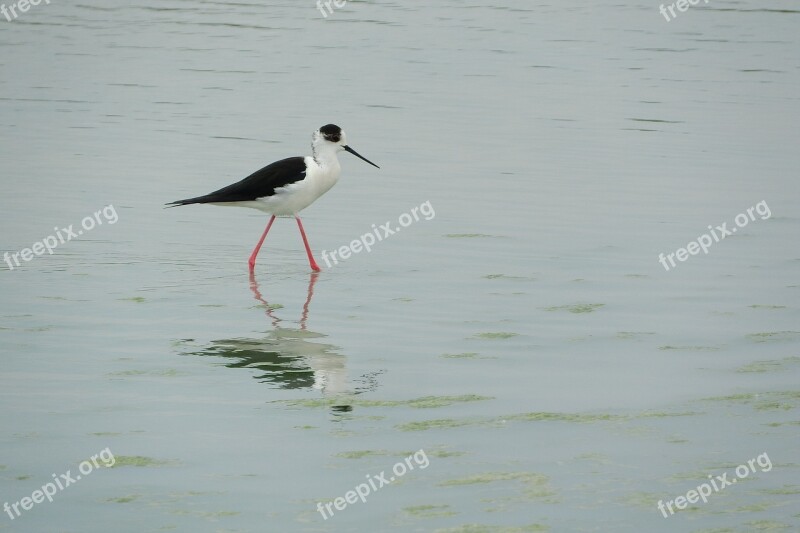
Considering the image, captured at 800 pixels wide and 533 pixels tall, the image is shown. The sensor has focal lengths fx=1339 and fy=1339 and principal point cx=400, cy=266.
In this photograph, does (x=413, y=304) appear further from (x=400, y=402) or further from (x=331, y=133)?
(x=331, y=133)

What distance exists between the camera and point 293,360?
795 cm

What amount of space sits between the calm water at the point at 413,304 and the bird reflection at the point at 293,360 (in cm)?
3

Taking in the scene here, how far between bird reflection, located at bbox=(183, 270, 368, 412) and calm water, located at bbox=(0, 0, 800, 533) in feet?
0.09

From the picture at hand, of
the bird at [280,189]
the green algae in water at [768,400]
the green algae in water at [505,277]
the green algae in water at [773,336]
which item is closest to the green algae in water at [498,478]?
the green algae in water at [768,400]

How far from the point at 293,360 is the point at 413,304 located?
62.0 inches

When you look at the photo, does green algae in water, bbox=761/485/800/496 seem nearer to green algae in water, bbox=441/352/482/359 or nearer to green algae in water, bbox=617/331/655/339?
green algae in water, bbox=441/352/482/359

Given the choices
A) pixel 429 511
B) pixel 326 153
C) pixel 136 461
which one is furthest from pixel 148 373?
pixel 326 153

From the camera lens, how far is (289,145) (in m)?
15.3

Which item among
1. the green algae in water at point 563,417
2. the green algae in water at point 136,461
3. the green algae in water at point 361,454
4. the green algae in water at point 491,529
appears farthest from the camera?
the green algae in water at point 563,417

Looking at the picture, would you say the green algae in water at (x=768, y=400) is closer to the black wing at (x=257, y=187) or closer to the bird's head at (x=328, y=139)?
the black wing at (x=257, y=187)

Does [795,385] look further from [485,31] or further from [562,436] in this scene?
[485,31]

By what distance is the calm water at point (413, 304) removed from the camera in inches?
235

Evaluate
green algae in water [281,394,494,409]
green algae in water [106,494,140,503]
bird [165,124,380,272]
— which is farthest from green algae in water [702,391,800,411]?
bird [165,124,380,272]

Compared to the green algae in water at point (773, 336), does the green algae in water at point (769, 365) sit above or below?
above
